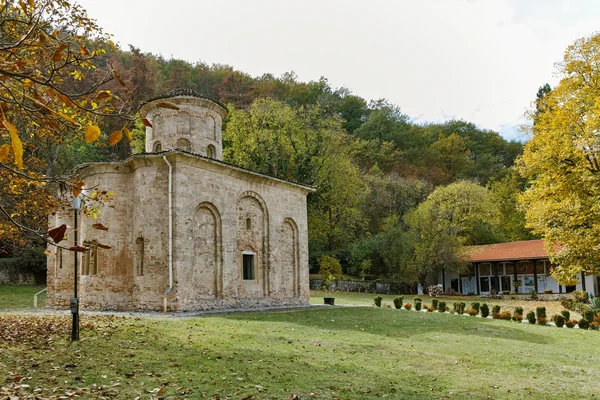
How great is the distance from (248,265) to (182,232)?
382cm

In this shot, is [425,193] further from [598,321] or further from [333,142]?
[598,321]

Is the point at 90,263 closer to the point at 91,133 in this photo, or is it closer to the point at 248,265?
the point at 248,265

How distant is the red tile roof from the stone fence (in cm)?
524

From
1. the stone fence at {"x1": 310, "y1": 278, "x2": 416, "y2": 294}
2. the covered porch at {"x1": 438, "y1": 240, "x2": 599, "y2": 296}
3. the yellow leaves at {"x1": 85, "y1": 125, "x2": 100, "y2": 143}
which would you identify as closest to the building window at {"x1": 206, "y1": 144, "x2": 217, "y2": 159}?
the stone fence at {"x1": 310, "y1": 278, "x2": 416, "y2": 294}

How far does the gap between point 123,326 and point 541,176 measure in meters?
17.2

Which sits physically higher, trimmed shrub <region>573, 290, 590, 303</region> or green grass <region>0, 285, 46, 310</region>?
green grass <region>0, 285, 46, 310</region>

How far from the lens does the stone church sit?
647 inches

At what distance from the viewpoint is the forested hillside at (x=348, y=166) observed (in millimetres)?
35688

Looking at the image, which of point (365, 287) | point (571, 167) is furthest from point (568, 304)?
point (365, 287)

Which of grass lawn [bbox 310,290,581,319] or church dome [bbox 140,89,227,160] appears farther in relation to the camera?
grass lawn [bbox 310,290,581,319]

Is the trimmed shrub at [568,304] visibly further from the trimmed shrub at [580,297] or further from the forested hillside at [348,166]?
the forested hillside at [348,166]

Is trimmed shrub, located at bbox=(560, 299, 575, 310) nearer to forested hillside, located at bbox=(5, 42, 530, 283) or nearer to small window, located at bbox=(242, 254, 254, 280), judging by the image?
forested hillside, located at bbox=(5, 42, 530, 283)

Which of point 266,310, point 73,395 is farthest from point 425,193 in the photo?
point 73,395

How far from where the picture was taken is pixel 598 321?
1767cm
